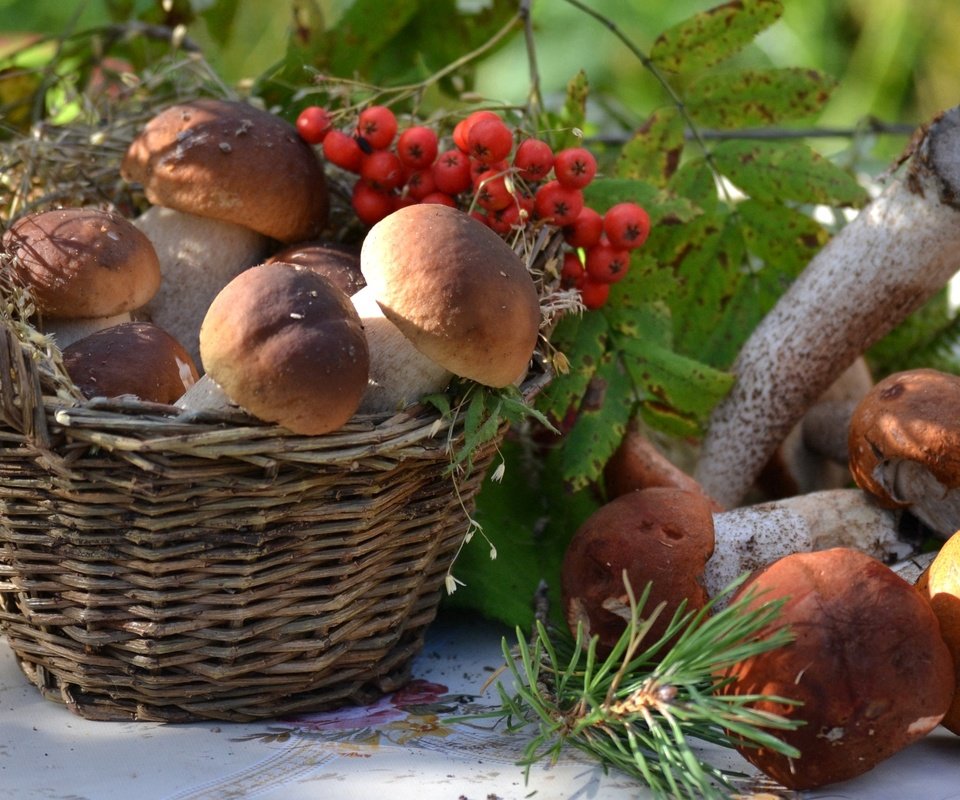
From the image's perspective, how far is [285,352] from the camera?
90 cm

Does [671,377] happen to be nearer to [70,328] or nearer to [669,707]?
[669,707]

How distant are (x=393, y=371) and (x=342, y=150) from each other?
1.35ft

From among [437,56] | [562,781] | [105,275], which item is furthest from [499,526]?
[437,56]

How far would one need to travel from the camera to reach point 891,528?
126 centimetres

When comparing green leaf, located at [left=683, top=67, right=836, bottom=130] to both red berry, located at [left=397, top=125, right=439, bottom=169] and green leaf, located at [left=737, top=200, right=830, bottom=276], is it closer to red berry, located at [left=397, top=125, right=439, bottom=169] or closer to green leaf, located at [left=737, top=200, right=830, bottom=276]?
green leaf, located at [left=737, top=200, right=830, bottom=276]

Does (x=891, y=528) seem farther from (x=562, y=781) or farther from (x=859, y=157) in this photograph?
(x=859, y=157)

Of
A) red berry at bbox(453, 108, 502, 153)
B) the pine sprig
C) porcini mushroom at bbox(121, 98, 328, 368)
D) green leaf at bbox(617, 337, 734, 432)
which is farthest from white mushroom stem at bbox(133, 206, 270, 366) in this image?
the pine sprig

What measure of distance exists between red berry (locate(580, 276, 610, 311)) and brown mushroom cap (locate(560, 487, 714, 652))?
0.35 metres

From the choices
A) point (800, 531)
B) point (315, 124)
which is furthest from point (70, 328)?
point (800, 531)

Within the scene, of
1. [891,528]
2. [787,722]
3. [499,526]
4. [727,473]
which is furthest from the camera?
[727,473]

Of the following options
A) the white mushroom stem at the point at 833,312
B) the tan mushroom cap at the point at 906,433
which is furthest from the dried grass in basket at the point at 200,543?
the white mushroom stem at the point at 833,312

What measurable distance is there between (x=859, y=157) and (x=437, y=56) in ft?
3.30

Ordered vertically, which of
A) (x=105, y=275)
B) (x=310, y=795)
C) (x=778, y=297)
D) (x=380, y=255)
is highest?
(x=380, y=255)

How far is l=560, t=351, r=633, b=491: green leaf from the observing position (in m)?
1.33
